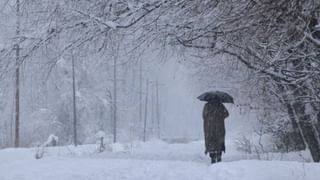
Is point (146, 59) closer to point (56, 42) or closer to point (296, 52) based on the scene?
point (56, 42)

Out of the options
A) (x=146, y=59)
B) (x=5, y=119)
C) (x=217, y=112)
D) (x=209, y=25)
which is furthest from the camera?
(x=5, y=119)

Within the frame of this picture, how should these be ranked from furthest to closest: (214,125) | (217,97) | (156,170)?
(214,125), (217,97), (156,170)

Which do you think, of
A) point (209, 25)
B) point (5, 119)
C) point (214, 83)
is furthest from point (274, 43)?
point (5, 119)

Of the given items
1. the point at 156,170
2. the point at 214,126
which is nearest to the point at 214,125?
the point at 214,126

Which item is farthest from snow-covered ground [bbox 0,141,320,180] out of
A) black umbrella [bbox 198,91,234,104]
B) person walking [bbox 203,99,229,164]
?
black umbrella [bbox 198,91,234,104]

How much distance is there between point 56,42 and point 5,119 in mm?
61227

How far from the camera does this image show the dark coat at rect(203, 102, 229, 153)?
491 inches

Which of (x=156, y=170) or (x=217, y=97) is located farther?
(x=217, y=97)

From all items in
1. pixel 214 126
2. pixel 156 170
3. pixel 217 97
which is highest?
pixel 217 97

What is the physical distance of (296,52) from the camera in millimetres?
7828

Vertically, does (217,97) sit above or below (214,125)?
above

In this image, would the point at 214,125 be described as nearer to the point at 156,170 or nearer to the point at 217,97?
the point at 217,97

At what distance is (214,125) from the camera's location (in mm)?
12500

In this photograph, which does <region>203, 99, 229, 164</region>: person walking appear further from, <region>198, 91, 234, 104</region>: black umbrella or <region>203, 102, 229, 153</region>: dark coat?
<region>198, 91, 234, 104</region>: black umbrella
